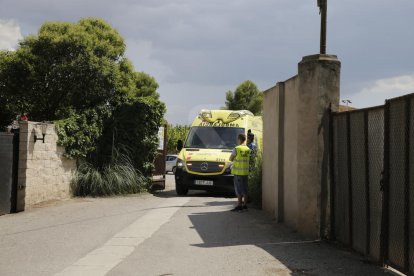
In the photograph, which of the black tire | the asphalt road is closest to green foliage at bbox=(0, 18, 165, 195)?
the black tire

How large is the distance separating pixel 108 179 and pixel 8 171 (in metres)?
3.90

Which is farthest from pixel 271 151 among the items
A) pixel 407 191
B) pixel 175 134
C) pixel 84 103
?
pixel 175 134

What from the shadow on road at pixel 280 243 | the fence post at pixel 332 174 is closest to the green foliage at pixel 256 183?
the shadow on road at pixel 280 243

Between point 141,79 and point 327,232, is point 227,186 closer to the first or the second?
point 327,232

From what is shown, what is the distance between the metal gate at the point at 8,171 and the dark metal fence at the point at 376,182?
284 inches

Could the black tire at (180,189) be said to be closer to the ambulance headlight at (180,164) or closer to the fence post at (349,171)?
the ambulance headlight at (180,164)

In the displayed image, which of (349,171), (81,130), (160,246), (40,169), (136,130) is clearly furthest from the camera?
(136,130)

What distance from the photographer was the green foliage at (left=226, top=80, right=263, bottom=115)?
169ft

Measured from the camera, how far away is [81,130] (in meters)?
14.4

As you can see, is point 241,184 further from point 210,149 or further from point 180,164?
point 210,149

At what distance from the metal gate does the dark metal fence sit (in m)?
→ 7.21

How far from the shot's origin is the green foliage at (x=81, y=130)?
13.6 metres

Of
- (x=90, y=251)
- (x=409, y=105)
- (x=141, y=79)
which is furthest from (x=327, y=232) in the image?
(x=141, y=79)

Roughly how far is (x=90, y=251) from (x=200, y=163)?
8.55 m
